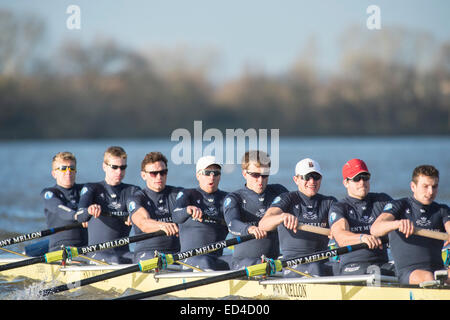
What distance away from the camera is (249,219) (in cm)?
856

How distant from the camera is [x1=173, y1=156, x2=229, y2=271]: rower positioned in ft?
28.4

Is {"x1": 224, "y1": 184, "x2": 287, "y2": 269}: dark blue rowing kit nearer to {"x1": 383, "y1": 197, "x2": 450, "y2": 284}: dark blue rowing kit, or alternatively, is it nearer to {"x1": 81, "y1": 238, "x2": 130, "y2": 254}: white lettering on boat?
{"x1": 81, "y1": 238, "x2": 130, "y2": 254}: white lettering on boat

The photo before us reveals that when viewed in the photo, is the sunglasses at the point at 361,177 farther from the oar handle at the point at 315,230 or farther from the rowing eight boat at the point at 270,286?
the rowing eight boat at the point at 270,286

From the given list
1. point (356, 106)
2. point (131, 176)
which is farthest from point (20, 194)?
point (356, 106)

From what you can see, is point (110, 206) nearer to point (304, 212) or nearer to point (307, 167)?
point (304, 212)

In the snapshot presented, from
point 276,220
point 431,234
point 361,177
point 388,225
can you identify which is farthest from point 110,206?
point 431,234

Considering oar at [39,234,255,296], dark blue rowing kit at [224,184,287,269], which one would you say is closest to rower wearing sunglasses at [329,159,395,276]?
dark blue rowing kit at [224,184,287,269]

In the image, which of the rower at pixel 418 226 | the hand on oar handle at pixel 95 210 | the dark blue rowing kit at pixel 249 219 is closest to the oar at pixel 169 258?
the dark blue rowing kit at pixel 249 219

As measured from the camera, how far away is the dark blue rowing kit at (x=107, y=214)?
9.45m

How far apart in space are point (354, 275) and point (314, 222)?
3.45ft

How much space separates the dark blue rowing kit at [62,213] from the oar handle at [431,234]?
16.4 feet

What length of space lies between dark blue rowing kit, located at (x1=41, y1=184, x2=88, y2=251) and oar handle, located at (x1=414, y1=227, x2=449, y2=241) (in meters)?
5.01

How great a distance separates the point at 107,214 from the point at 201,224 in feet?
4.87
